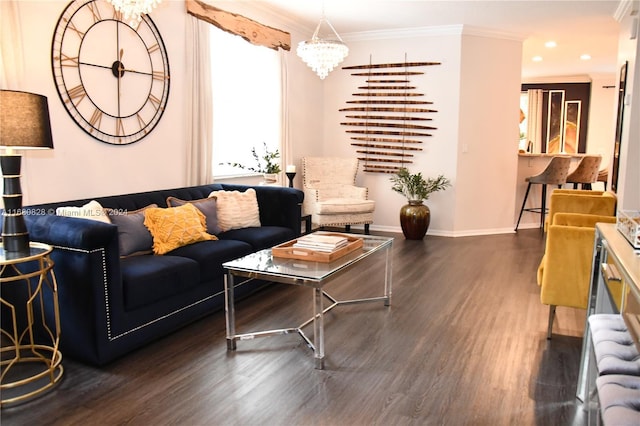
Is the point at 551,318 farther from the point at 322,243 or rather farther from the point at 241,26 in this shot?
the point at 241,26

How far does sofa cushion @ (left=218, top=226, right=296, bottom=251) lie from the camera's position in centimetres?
390

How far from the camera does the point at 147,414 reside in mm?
2199

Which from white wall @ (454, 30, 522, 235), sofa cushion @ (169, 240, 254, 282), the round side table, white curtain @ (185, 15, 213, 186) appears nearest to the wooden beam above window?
white curtain @ (185, 15, 213, 186)

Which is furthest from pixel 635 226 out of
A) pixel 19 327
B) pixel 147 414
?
pixel 19 327

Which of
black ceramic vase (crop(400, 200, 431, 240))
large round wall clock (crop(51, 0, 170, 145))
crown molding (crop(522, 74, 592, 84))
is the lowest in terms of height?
black ceramic vase (crop(400, 200, 431, 240))

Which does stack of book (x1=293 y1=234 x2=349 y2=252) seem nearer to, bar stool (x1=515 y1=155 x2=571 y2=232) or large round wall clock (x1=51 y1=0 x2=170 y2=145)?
large round wall clock (x1=51 y1=0 x2=170 y2=145)

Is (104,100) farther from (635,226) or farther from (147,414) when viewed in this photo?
(635,226)

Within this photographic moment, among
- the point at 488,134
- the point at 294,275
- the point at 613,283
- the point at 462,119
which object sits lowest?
the point at 294,275

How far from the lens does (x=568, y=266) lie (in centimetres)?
286

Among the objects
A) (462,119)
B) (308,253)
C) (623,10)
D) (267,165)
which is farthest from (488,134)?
(308,253)

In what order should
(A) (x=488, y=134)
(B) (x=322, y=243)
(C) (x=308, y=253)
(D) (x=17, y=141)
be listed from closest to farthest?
(D) (x=17, y=141), (C) (x=308, y=253), (B) (x=322, y=243), (A) (x=488, y=134)

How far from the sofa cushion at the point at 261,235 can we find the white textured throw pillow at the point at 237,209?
0.08 meters

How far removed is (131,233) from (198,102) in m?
1.75

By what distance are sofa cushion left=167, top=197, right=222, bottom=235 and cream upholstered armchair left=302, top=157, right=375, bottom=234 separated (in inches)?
81.3
